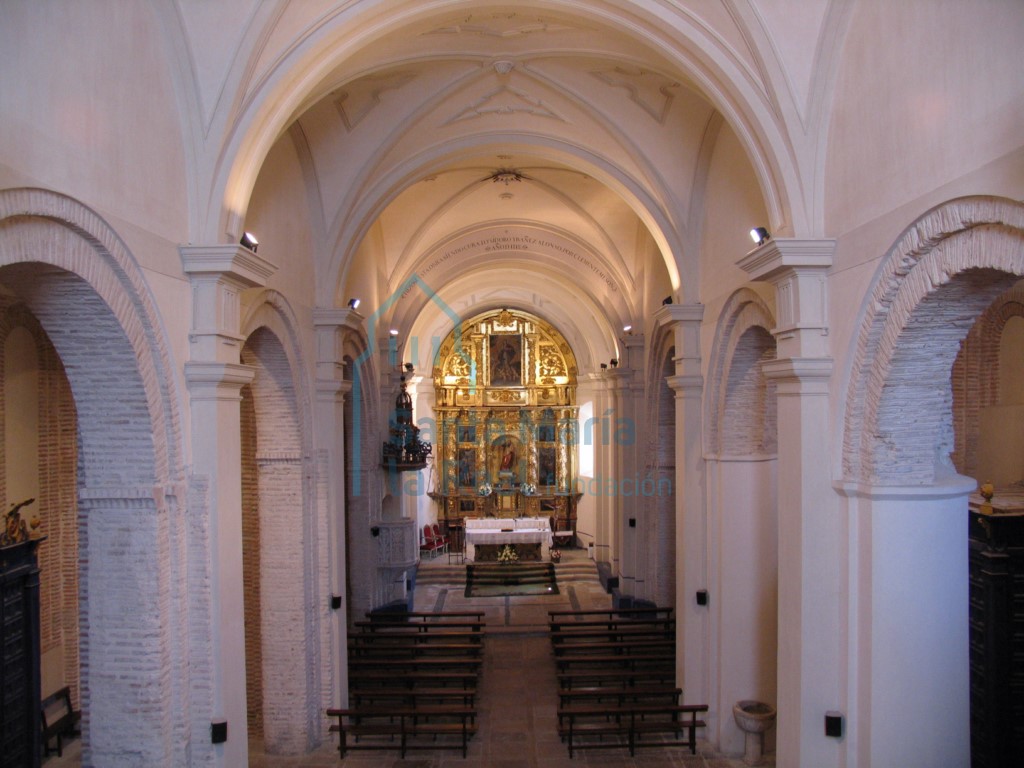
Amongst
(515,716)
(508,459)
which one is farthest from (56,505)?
(508,459)

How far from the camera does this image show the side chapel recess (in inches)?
907

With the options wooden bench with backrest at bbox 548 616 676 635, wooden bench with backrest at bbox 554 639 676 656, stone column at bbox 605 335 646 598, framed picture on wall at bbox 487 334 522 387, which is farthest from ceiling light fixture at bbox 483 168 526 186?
framed picture on wall at bbox 487 334 522 387

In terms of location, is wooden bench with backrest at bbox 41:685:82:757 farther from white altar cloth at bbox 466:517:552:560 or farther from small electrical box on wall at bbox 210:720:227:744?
white altar cloth at bbox 466:517:552:560

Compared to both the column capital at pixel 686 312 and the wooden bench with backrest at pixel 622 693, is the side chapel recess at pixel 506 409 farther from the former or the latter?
the column capital at pixel 686 312

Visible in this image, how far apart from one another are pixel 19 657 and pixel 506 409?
17.0 m

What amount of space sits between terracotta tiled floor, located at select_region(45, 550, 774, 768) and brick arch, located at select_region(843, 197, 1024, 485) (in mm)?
4606

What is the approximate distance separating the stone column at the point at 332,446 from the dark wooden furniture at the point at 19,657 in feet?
10.6

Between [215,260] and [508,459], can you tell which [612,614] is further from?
[215,260]

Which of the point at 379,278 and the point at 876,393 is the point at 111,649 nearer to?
the point at 876,393

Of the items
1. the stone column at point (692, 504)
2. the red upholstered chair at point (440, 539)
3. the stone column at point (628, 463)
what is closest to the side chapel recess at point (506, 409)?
the red upholstered chair at point (440, 539)

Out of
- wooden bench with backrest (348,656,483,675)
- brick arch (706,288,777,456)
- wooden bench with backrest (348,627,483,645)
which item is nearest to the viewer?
brick arch (706,288,777,456)

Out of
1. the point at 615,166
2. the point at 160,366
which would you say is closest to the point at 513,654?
the point at 615,166

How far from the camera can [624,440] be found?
16.2 meters

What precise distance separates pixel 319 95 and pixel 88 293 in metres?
3.36
